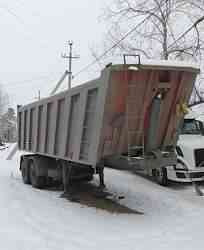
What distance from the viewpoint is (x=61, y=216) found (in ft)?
22.9

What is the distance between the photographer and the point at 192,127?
11.5m

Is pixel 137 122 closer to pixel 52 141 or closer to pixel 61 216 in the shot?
pixel 61 216

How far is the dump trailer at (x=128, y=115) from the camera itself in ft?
20.8

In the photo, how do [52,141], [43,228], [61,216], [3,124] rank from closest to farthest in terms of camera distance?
[43,228], [61,216], [52,141], [3,124]

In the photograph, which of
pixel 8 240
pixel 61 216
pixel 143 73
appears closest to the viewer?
pixel 8 240

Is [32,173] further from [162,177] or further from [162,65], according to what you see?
[162,65]

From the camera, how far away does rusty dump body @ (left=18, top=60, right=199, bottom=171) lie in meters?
6.33

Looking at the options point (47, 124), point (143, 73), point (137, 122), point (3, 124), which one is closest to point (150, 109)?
point (137, 122)

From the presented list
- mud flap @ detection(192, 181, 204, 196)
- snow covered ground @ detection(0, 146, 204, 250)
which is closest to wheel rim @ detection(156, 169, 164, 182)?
snow covered ground @ detection(0, 146, 204, 250)

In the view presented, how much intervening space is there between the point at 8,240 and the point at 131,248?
5.86 ft

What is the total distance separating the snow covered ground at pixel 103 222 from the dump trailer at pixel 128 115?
110cm

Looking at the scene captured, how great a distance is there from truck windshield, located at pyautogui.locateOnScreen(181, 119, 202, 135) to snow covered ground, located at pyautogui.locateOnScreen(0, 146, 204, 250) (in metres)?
2.17

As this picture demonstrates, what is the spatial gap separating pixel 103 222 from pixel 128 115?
2136 mm

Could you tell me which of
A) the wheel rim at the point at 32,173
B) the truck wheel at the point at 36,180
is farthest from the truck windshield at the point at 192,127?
the wheel rim at the point at 32,173
